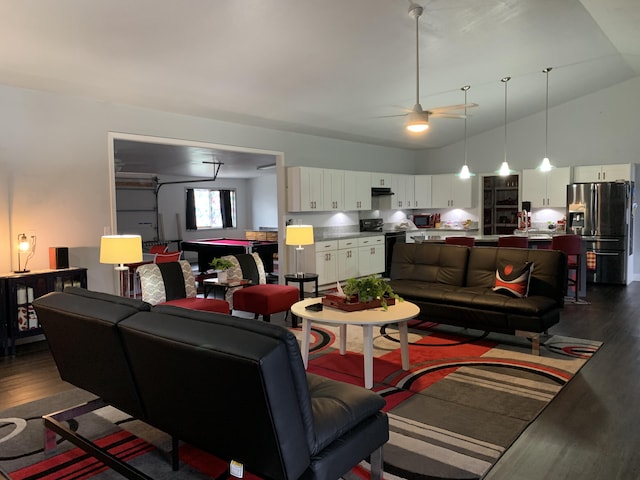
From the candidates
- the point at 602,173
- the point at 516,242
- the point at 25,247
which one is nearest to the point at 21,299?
the point at 25,247

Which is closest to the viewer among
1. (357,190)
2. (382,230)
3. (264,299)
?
(264,299)

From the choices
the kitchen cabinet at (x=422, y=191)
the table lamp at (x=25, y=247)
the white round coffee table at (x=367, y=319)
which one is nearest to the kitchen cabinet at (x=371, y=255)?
the kitchen cabinet at (x=422, y=191)

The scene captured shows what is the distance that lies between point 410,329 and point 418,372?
1.48 meters

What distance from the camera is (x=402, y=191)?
10.3 m

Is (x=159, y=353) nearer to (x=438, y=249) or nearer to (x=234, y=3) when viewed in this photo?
(x=234, y=3)

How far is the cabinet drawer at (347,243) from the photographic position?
8.45m

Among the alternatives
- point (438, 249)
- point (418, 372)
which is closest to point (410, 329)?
point (438, 249)

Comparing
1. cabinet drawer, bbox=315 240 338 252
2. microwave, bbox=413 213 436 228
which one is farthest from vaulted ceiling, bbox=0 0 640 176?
microwave, bbox=413 213 436 228

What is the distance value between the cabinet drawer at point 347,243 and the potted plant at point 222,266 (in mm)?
2919

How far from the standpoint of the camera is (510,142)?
9875 millimetres

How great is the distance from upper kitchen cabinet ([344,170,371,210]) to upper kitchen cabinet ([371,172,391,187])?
0.48ft

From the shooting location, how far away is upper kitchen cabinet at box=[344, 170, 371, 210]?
882 centimetres

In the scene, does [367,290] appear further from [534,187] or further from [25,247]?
[534,187]

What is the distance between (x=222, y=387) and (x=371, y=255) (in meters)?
7.43
